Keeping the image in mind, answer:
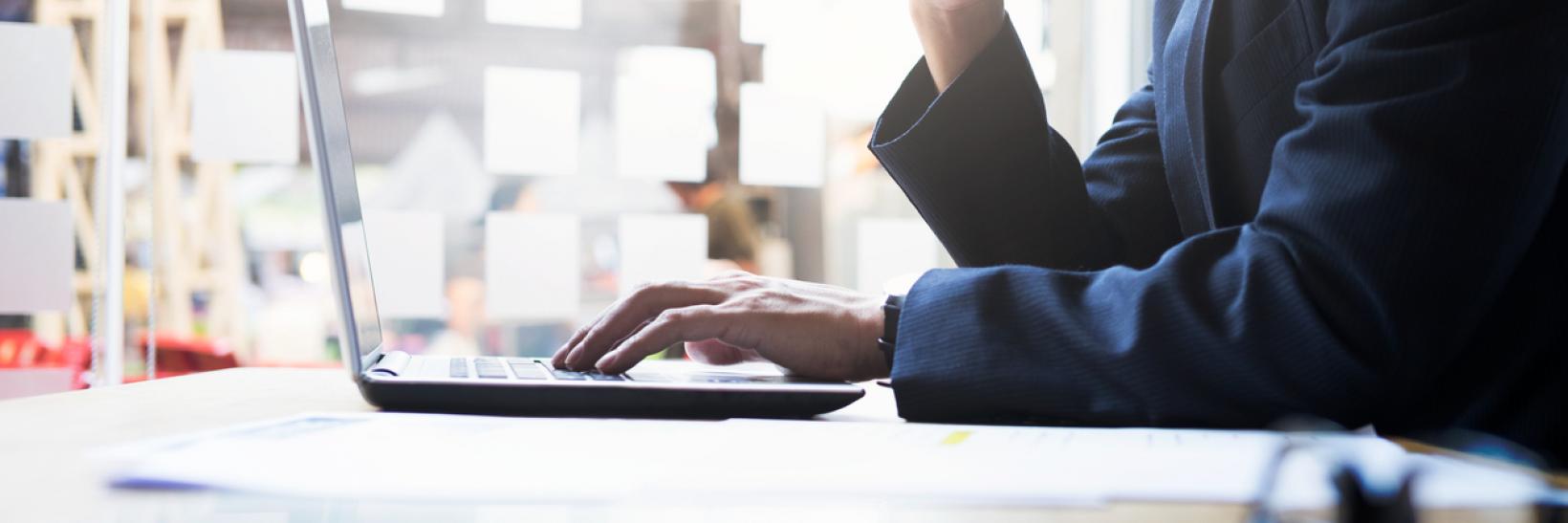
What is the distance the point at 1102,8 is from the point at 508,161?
1.30m

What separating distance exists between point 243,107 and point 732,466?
1.97 meters

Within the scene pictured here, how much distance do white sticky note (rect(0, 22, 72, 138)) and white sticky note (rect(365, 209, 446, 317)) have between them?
1.79 ft

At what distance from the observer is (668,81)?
83.8 inches

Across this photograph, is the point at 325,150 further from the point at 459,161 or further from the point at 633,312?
the point at 459,161

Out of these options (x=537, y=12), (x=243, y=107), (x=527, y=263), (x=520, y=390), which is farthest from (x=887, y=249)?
(x=520, y=390)

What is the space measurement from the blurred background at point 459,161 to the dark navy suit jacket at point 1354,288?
4.47 feet

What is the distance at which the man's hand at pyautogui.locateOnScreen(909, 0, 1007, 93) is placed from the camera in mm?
822

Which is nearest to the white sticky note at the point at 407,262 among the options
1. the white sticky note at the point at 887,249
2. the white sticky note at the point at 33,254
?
the white sticky note at the point at 33,254

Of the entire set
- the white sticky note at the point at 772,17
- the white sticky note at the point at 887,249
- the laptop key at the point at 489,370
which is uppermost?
the white sticky note at the point at 772,17

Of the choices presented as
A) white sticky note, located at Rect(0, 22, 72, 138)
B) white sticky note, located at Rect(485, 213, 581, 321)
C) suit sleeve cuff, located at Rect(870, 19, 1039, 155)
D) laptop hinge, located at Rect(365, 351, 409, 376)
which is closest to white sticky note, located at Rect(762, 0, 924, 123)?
white sticky note, located at Rect(485, 213, 581, 321)

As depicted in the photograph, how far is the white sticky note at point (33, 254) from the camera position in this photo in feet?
6.08

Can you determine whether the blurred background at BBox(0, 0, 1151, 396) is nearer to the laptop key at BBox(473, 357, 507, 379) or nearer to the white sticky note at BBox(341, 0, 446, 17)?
the white sticky note at BBox(341, 0, 446, 17)

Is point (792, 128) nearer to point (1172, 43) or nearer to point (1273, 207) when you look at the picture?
point (1172, 43)

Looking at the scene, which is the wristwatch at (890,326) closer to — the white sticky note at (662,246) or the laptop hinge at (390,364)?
the laptop hinge at (390,364)
